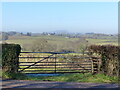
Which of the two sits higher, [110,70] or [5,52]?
[5,52]

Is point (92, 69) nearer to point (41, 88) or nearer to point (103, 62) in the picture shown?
point (103, 62)

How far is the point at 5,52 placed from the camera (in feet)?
27.2

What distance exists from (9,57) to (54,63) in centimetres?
259

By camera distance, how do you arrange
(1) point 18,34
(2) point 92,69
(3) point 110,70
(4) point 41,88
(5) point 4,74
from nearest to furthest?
(4) point 41,88 → (5) point 4,74 → (3) point 110,70 → (2) point 92,69 → (1) point 18,34

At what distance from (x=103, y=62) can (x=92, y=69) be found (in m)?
0.75

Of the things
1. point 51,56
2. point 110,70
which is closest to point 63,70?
point 51,56

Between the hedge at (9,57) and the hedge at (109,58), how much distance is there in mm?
3734

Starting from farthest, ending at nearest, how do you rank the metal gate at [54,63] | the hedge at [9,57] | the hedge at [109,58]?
the metal gate at [54,63], the hedge at [9,57], the hedge at [109,58]

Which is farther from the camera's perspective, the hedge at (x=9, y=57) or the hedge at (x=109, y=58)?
the hedge at (x=9, y=57)

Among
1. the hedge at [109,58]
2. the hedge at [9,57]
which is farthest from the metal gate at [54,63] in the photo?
the hedge at [9,57]

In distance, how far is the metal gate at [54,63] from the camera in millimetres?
9648

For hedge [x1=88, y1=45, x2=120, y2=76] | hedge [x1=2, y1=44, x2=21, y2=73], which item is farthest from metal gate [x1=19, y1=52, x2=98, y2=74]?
hedge [x1=2, y1=44, x2=21, y2=73]

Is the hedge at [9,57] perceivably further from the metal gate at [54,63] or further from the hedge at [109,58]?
the hedge at [109,58]

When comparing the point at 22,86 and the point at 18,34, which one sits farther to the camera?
the point at 18,34
